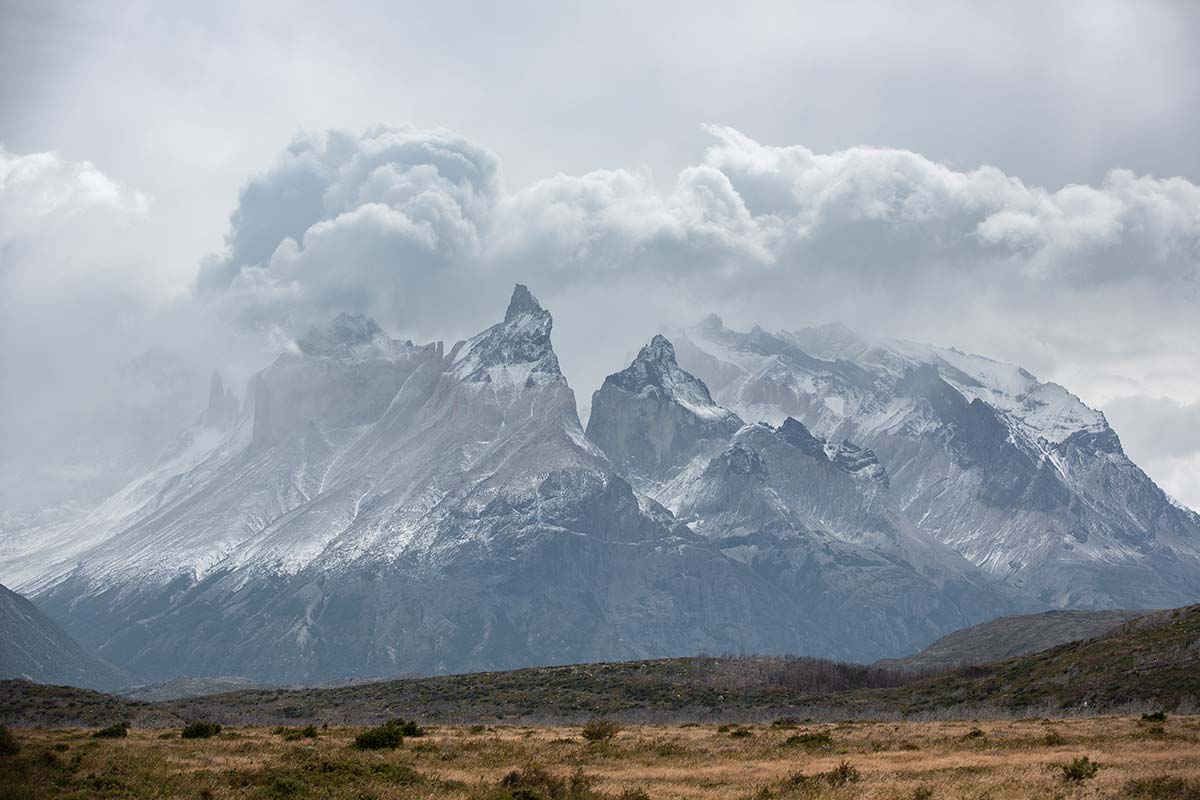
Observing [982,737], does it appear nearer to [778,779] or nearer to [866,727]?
[866,727]

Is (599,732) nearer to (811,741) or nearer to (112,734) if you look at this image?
(811,741)

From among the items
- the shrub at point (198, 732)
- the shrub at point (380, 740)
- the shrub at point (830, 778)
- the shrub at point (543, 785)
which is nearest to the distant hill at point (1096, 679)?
the shrub at point (830, 778)

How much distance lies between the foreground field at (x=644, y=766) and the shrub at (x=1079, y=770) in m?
0.10

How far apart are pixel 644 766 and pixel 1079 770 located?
24.8 m

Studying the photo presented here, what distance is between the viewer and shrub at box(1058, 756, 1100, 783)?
58881mm

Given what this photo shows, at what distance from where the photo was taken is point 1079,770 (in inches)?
2344

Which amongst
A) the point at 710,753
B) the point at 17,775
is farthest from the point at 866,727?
the point at 17,775

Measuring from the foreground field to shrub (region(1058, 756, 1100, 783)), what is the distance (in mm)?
97

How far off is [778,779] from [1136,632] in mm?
122249

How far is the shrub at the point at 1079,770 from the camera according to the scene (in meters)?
58.9

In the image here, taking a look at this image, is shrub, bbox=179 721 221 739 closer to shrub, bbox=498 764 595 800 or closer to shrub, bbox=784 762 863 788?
shrub, bbox=498 764 595 800

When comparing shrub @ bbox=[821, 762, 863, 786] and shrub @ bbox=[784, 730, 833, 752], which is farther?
shrub @ bbox=[784, 730, 833, 752]

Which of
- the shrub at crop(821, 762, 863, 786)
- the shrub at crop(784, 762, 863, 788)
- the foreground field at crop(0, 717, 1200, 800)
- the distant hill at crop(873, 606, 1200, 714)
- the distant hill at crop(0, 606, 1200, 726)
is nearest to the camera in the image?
the foreground field at crop(0, 717, 1200, 800)

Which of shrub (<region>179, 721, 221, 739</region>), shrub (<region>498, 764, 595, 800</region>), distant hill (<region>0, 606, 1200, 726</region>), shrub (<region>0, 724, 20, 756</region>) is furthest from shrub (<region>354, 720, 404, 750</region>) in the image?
distant hill (<region>0, 606, 1200, 726</region>)
